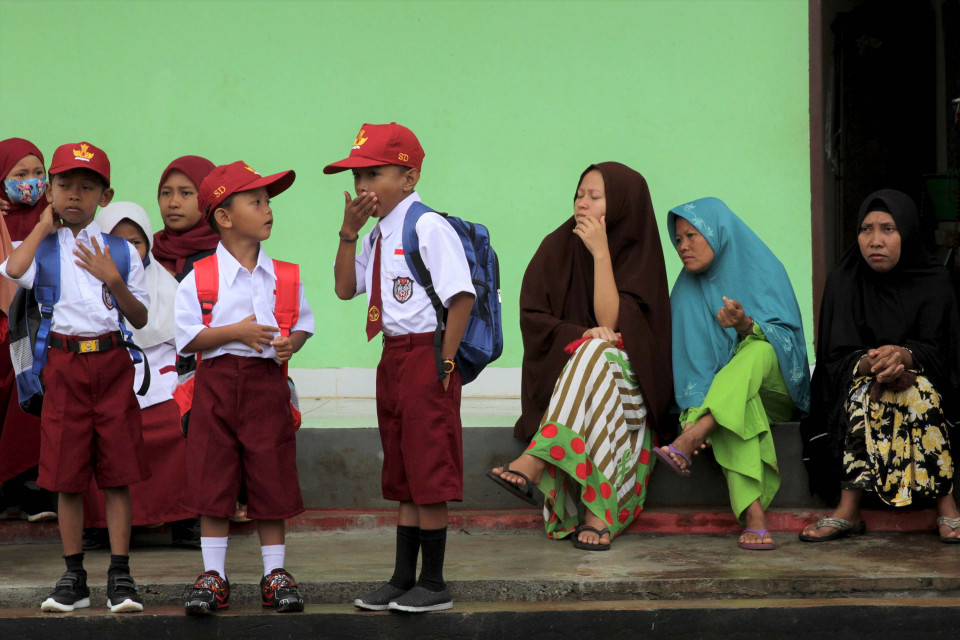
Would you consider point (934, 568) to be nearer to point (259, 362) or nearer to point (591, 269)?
point (591, 269)

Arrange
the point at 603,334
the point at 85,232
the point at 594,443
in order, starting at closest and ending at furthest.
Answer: the point at 85,232 → the point at 594,443 → the point at 603,334

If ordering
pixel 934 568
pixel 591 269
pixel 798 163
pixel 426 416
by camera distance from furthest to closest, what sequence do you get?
pixel 798 163 → pixel 591 269 → pixel 934 568 → pixel 426 416

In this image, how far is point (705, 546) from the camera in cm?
468

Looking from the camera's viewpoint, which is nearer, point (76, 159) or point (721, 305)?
point (76, 159)

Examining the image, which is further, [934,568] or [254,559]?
[254,559]

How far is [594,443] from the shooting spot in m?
4.64

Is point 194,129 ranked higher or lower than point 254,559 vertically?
higher

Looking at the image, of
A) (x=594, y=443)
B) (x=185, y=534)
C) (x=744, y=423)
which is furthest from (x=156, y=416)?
(x=744, y=423)

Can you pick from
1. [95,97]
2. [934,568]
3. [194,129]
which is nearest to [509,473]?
[934,568]

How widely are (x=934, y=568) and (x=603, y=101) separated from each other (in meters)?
3.37

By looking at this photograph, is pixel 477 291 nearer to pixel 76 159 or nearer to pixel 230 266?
pixel 230 266

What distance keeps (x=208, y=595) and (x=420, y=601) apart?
27.7 inches

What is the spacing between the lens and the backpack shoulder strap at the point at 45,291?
4.10 meters

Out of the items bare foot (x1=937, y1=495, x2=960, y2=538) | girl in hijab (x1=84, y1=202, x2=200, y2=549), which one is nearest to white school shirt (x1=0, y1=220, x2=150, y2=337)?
girl in hijab (x1=84, y1=202, x2=200, y2=549)
